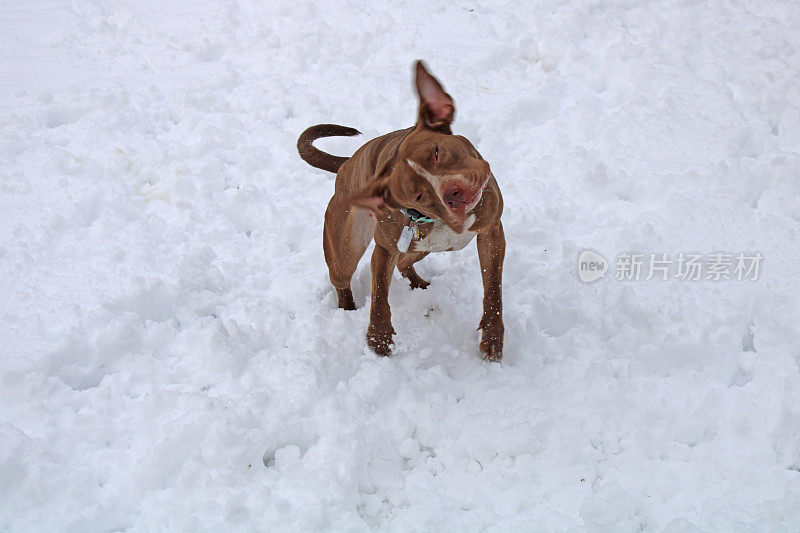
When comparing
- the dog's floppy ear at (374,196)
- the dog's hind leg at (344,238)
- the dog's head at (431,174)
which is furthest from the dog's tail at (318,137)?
the dog's floppy ear at (374,196)

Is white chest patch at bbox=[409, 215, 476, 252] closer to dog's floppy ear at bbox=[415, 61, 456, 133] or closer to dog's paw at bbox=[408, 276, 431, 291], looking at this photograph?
dog's floppy ear at bbox=[415, 61, 456, 133]

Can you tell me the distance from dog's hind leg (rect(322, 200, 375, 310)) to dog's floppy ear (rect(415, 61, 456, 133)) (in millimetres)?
604

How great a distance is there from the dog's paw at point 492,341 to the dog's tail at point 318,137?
1.13m

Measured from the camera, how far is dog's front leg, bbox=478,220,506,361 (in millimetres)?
2793

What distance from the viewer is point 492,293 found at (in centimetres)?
288

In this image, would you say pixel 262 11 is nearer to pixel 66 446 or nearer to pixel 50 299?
pixel 50 299

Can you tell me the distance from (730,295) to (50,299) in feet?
10.5

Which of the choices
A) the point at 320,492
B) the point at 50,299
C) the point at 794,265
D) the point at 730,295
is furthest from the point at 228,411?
the point at 794,265

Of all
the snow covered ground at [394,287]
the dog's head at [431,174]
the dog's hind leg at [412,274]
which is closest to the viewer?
the dog's head at [431,174]

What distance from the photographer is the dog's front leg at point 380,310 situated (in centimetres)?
291

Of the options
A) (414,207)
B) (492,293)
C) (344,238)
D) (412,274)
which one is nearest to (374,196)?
(414,207)

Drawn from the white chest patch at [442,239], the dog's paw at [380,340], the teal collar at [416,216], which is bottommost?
the dog's paw at [380,340]

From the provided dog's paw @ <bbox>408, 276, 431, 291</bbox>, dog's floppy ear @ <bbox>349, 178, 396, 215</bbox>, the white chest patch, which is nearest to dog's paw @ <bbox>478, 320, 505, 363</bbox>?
the white chest patch

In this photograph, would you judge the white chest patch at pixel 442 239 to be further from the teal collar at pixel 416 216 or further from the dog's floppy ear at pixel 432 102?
the dog's floppy ear at pixel 432 102
